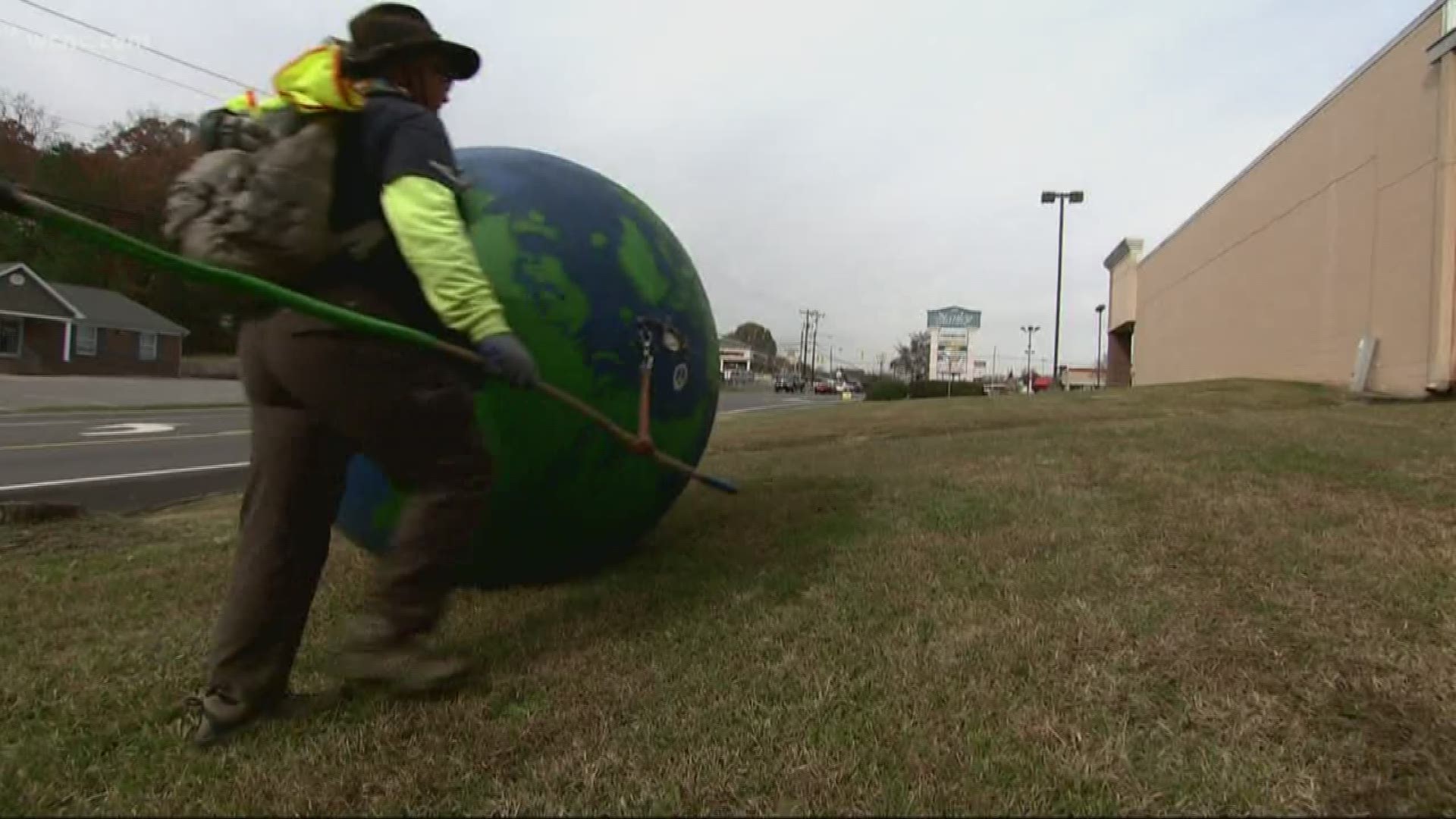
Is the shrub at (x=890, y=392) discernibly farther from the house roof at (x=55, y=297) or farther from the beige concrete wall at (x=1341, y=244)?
the house roof at (x=55, y=297)

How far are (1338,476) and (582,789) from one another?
5.80 metres

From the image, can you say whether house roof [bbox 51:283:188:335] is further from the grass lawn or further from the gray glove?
the gray glove

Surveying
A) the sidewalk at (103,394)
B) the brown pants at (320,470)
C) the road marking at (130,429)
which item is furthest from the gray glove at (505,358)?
the sidewalk at (103,394)

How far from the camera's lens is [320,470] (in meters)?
2.64

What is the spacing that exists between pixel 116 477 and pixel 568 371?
8.81 meters

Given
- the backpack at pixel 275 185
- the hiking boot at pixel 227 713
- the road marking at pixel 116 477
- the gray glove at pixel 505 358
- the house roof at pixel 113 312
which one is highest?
the house roof at pixel 113 312

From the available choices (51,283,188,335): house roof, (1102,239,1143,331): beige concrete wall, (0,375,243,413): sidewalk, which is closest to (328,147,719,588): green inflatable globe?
(0,375,243,413): sidewalk

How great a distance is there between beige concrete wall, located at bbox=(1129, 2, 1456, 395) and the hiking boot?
16.9m

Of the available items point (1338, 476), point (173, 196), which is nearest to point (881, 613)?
point (173, 196)

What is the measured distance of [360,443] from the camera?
2.62 meters

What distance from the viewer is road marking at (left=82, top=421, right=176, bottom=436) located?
14.8 metres

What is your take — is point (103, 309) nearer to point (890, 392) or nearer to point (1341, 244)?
point (890, 392)

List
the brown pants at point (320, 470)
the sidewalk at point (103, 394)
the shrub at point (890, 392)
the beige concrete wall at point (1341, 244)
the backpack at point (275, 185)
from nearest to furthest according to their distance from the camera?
the backpack at point (275, 185) → the brown pants at point (320, 470) → the beige concrete wall at point (1341, 244) → the sidewalk at point (103, 394) → the shrub at point (890, 392)

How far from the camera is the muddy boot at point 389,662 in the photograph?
2.63 metres
